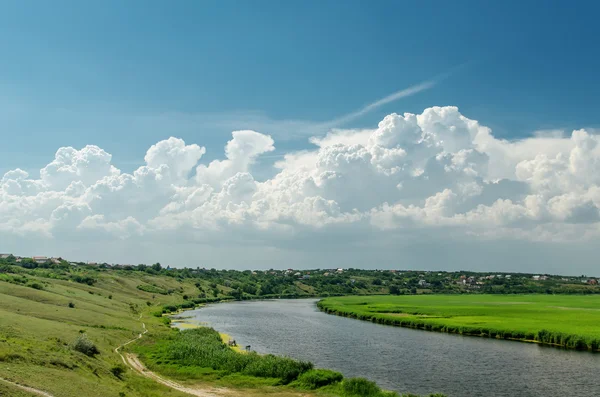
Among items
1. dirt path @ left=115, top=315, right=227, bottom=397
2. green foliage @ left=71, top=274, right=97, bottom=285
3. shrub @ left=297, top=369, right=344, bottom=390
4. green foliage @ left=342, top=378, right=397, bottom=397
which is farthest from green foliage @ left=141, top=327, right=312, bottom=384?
green foliage @ left=71, top=274, right=97, bottom=285

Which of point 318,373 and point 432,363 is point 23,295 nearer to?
point 318,373

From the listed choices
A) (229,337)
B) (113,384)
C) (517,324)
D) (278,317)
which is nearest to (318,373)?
(113,384)

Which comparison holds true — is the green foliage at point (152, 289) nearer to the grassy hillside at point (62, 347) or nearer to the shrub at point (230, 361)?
the grassy hillside at point (62, 347)

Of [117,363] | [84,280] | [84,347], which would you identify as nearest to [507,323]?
[117,363]

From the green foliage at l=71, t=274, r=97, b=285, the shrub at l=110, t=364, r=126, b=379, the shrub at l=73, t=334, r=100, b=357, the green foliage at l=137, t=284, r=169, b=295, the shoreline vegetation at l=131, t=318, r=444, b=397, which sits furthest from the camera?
the green foliage at l=137, t=284, r=169, b=295

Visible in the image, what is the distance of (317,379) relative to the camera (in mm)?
50500

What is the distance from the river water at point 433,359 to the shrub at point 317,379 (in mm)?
7094

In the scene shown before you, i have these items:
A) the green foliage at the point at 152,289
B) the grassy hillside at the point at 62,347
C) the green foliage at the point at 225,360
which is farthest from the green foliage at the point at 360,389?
the green foliage at the point at 152,289

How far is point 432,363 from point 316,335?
3290 centimetres

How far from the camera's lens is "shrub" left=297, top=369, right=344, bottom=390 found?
50188 mm

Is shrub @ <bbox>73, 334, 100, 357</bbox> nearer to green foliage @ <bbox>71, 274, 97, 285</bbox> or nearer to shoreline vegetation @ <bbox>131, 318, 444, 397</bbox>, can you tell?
shoreline vegetation @ <bbox>131, 318, 444, 397</bbox>

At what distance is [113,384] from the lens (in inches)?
1583

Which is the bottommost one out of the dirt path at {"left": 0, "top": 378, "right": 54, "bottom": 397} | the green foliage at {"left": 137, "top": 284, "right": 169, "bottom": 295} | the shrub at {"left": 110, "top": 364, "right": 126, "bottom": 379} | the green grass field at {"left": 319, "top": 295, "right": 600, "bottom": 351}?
the green foliage at {"left": 137, "top": 284, "right": 169, "bottom": 295}

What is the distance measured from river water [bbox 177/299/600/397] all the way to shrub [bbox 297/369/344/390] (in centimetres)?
709
